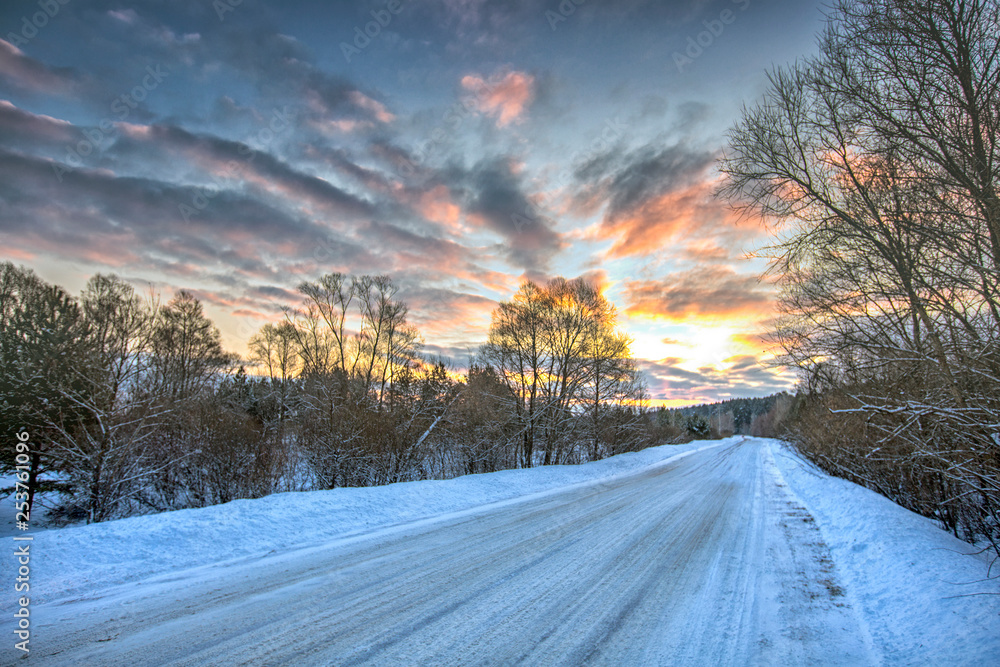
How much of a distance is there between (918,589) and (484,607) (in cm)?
461

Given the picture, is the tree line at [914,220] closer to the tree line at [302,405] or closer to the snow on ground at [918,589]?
the snow on ground at [918,589]

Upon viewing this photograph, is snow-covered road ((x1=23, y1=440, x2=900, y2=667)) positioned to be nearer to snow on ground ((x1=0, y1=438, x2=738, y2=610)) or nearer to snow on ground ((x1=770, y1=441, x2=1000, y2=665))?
snow on ground ((x1=770, y1=441, x2=1000, y2=665))

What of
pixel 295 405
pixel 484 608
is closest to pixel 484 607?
pixel 484 608

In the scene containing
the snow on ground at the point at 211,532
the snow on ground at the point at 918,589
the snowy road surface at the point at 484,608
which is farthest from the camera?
the snow on ground at the point at 211,532

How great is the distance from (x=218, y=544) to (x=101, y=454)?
5.24m

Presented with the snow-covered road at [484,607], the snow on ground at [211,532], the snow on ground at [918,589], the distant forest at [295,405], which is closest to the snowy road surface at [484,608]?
the snow-covered road at [484,607]

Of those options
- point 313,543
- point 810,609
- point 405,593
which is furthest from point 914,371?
point 313,543

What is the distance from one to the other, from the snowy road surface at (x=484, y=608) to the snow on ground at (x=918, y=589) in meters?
0.20

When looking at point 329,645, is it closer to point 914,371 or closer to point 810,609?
point 810,609

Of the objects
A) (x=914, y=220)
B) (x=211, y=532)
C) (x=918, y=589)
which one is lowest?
(x=918, y=589)

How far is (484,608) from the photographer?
387 centimetres

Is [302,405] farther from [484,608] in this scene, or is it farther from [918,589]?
[918,589]

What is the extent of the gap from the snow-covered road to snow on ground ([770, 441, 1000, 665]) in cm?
22

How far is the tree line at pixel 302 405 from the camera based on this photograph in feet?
28.3
